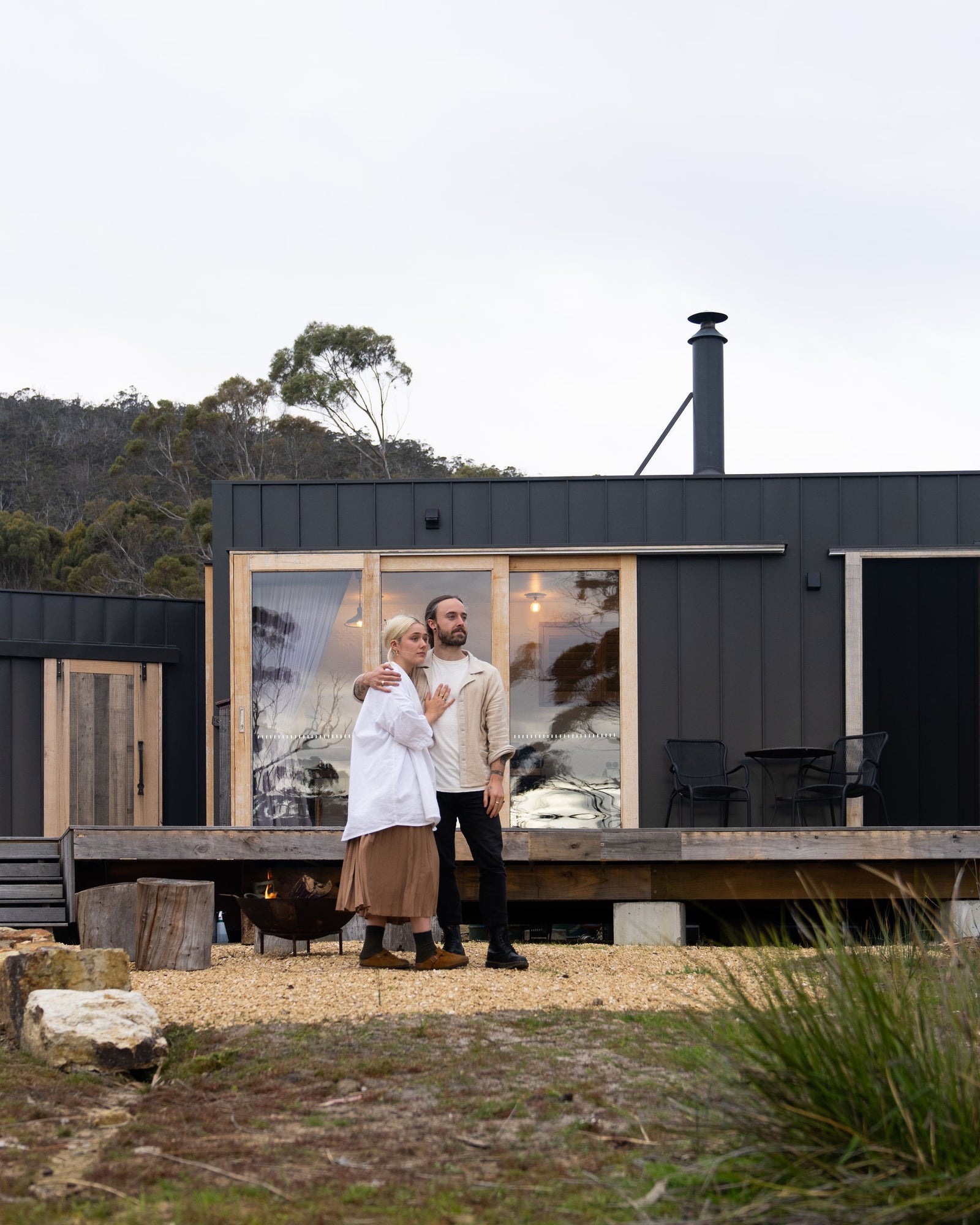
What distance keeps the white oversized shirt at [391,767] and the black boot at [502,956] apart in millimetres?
551

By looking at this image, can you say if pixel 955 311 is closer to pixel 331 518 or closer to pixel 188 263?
pixel 331 518

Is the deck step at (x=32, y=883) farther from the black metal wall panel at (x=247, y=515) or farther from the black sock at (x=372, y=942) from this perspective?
the black metal wall panel at (x=247, y=515)

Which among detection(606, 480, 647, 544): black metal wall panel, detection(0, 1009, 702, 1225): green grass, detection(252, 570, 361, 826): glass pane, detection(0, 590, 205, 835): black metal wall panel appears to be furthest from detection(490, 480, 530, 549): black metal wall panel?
detection(0, 1009, 702, 1225): green grass

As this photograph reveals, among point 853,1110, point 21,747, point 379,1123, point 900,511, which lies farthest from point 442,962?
point 21,747

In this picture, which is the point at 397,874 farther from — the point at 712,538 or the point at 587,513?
the point at 712,538

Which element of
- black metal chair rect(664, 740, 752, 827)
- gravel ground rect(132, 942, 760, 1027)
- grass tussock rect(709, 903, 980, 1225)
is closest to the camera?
grass tussock rect(709, 903, 980, 1225)

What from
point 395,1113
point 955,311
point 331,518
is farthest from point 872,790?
point 955,311

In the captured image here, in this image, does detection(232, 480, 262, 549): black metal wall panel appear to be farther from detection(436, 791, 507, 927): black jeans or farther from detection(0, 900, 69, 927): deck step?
detection(436, 791, 507, 927): black jeans

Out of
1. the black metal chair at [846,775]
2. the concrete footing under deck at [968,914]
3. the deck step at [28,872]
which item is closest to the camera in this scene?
the concrete footing under deck at [968,914]

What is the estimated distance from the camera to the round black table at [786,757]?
7590 millimetres

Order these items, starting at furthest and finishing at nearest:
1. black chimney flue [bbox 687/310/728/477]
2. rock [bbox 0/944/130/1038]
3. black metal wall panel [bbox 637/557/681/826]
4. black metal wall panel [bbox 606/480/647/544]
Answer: black chimney flue [bbox 687/310/728/477] → black metal wall panel [bbox 606/480/647/544] → black metal wall panel [bbox 637/557/681/826] → rock [bbox 0/944/130/1038]

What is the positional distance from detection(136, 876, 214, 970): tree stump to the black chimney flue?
5598 mm

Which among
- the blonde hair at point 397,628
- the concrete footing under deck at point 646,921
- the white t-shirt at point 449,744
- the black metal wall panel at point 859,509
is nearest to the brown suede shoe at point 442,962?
the white t-shirt at point 449,744

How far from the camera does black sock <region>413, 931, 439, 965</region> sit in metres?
4.70
